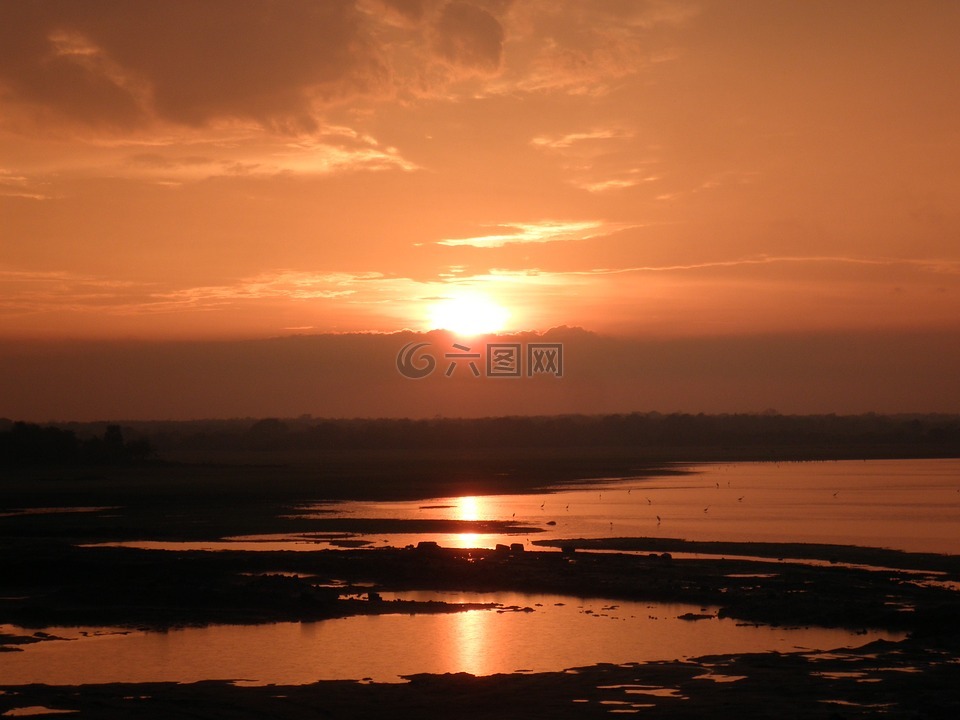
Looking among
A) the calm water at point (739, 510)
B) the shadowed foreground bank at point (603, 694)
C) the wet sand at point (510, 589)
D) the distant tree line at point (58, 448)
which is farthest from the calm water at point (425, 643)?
the distant tree line at point (58, 448)

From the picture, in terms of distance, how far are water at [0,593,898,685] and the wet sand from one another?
2.90 feet

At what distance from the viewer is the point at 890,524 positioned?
156ft

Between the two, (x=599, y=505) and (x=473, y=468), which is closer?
(x=599, y=505)

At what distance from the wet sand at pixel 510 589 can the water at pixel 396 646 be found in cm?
88

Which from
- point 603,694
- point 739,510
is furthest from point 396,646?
point 739,510

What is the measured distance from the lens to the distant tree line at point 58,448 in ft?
319

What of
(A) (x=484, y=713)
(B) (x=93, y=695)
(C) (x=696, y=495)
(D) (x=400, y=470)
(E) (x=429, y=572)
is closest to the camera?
(A) (x=484, y=713)

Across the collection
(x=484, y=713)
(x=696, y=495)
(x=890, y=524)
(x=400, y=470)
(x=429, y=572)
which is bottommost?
(x=484, y=713)

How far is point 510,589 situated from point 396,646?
25.5ft

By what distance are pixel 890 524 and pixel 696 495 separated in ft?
73.7

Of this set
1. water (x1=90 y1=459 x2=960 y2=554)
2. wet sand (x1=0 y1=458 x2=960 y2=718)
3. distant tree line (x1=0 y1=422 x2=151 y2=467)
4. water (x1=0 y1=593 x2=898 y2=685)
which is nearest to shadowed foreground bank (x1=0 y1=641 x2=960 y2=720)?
wet sand (x1=0 y1=458 x2=960 y2=718)

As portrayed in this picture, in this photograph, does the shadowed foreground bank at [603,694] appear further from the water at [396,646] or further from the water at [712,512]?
the water at [712,512]

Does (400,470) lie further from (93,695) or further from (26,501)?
(93,695)

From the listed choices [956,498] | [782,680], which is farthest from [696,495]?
[782,680]
